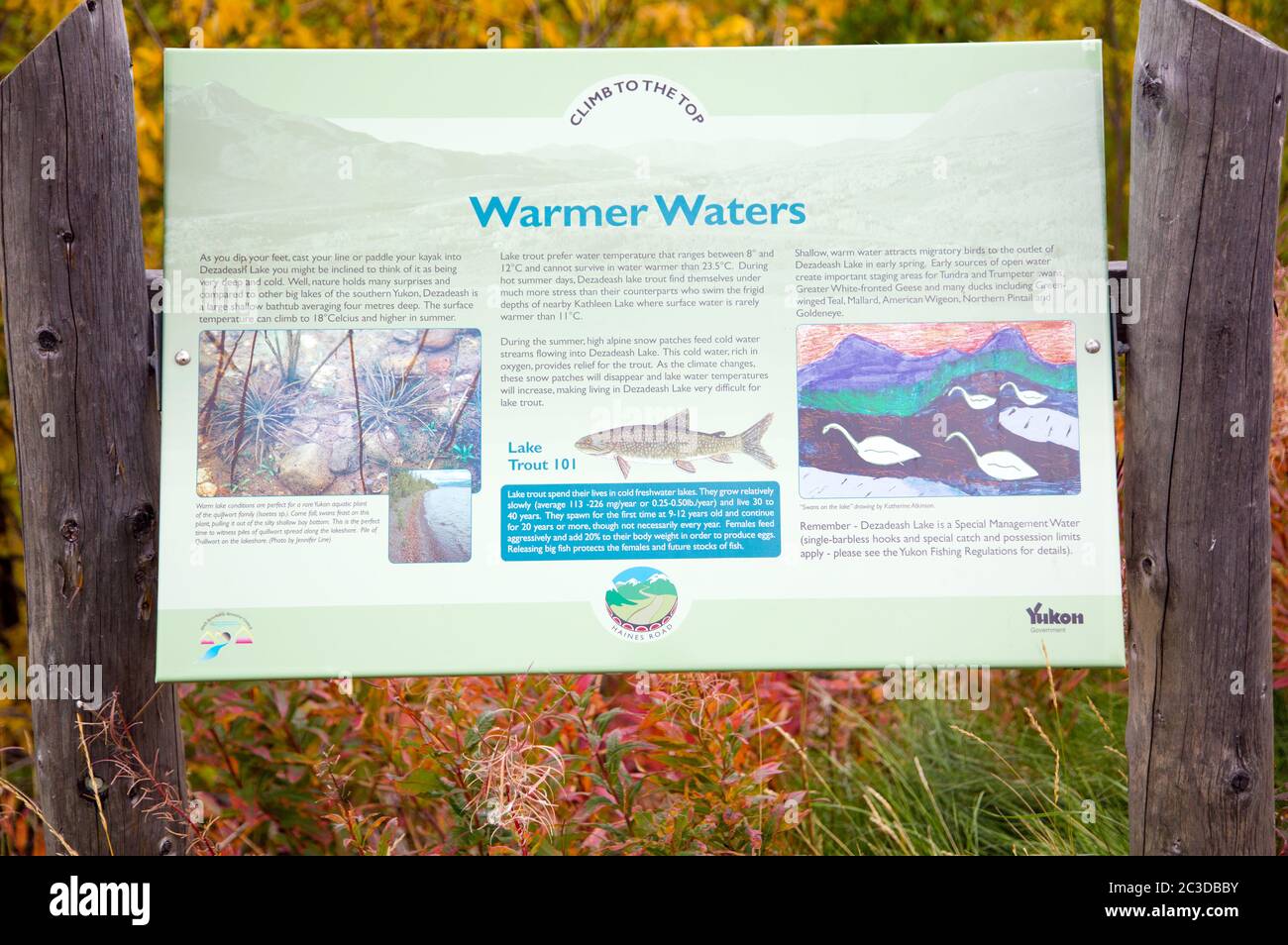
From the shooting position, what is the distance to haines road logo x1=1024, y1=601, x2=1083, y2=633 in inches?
96.2

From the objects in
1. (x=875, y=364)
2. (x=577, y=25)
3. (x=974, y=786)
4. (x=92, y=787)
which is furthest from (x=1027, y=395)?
(x=577, y=25)

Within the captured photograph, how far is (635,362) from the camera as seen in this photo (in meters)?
2.50

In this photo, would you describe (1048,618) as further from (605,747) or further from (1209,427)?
(605,747)

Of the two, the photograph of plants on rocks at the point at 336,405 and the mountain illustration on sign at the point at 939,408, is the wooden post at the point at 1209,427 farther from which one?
the photograph of plants on rocks at the point at 336,405

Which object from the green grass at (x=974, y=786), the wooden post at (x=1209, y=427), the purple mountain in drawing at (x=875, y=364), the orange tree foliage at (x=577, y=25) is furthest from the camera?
the orange tree foliage at (x=577, y=25)

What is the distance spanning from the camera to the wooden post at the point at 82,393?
2480 millimetres

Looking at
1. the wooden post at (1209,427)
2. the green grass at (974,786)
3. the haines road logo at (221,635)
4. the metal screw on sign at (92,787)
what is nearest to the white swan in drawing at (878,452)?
the wooden post at (1209,427)

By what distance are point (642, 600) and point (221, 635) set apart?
103 cm

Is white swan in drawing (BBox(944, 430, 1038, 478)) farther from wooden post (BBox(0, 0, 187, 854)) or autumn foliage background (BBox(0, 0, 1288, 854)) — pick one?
wooden post (BBox(0, 0, 187, 854))

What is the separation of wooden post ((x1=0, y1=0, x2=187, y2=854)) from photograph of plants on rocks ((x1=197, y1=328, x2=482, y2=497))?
266mm

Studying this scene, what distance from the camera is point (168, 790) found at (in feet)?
8.46

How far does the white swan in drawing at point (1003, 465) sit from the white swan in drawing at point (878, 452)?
0.48 feet

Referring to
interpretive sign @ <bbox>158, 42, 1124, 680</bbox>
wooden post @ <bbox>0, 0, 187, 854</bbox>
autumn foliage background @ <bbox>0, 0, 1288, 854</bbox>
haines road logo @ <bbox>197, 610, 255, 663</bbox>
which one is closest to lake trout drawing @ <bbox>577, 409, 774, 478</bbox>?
interpretive sign @ <bbox>158, 42, 1124, 680</bbox>

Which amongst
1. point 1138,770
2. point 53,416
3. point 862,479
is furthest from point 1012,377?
point 53,416
